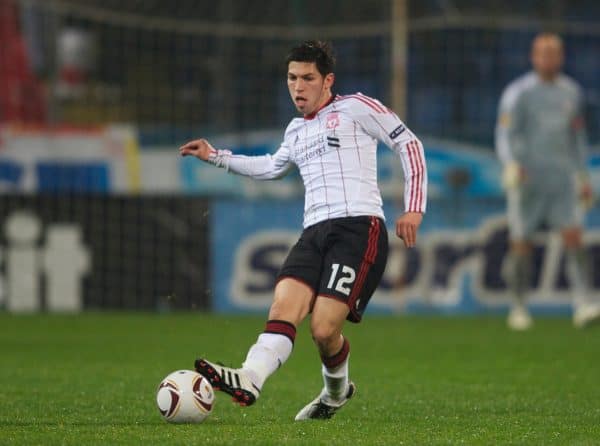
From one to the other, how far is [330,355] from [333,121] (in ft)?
3.41

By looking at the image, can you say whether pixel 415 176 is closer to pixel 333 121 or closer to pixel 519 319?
pixel 333 121

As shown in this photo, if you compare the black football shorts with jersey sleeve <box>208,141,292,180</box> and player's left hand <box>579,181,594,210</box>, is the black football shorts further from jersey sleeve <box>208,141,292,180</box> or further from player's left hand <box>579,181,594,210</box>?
player's left hand <box>579,181,594,210</box>

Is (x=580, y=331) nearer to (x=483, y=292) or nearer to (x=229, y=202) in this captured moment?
(x=483, y=292)

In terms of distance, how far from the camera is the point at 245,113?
55.2ft

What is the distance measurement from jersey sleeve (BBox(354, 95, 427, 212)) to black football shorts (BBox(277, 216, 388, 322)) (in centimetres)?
22

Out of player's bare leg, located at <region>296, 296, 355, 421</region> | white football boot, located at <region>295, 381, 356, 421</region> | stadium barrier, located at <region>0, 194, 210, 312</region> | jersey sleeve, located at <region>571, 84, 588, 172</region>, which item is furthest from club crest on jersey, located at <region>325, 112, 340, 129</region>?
stadium barrier, located at <region>0, 194, 210, 312</region>

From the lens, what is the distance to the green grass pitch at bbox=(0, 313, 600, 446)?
17.7ft

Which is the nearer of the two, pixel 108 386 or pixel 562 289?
pixel 108 386

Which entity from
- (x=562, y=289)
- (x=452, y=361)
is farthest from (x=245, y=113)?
(x=452, y=361)

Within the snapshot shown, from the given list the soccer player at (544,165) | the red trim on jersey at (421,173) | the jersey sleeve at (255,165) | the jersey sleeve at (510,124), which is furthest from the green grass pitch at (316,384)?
the jersey sleeve at (510,124)

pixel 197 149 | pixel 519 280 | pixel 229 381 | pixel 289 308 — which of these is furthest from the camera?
pixel 519 280

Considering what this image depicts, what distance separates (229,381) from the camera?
5281 millimetres

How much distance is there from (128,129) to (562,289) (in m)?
5.64

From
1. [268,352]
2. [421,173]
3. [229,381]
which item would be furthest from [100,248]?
[229,381]
